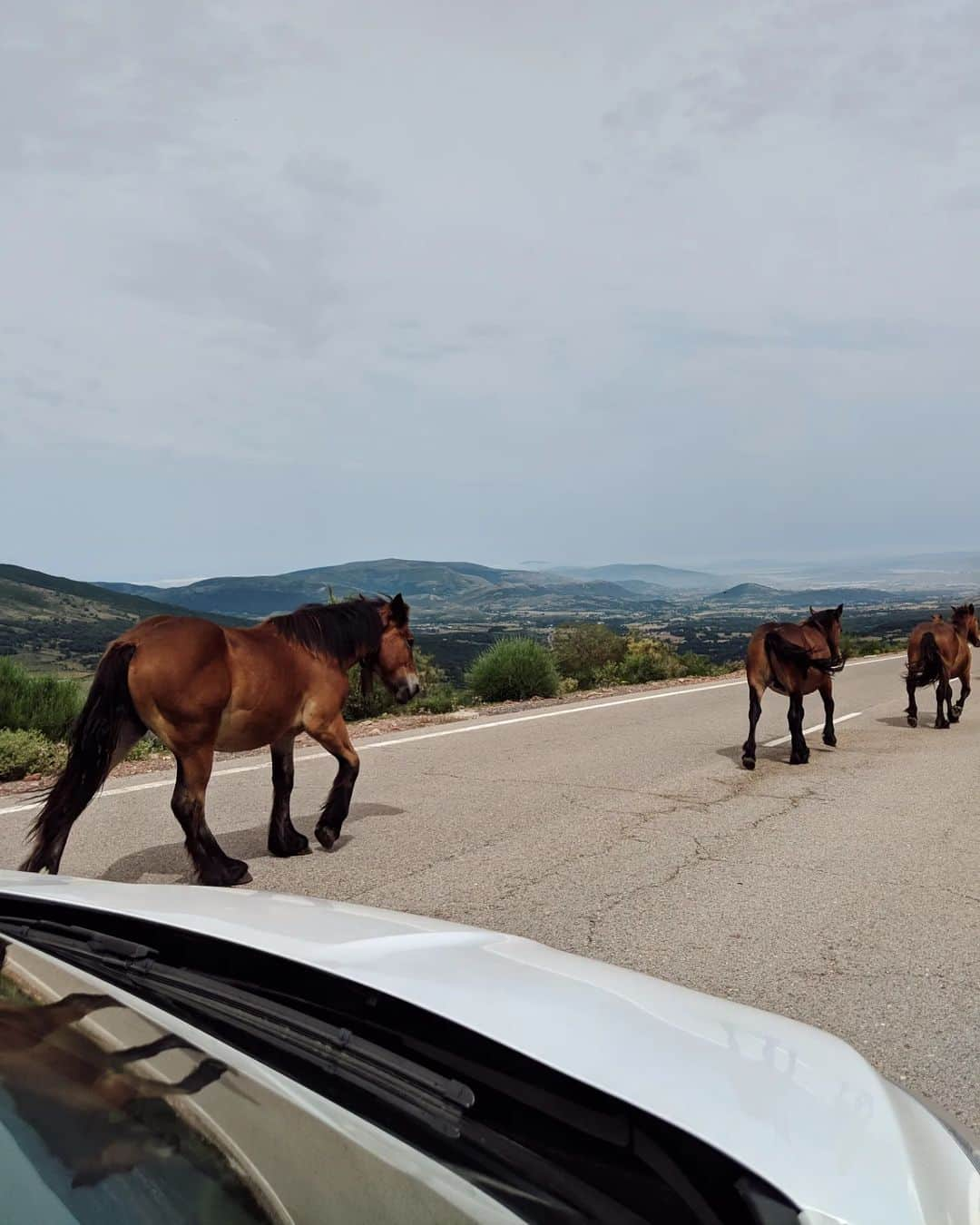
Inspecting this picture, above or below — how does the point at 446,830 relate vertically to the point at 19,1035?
below

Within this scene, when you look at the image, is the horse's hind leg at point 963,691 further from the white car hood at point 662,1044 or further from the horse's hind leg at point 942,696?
the white car hood at point 662,1044

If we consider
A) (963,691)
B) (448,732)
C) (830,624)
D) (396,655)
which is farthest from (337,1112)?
(963,691)

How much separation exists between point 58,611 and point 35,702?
6439 cm

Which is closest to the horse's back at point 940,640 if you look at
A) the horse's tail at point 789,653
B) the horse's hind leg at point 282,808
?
the horse's tail at point 789,653

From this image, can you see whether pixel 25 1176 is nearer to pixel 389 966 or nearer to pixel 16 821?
pixel 389 966

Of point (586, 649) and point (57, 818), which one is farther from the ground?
point (57, 818)

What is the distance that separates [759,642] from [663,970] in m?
6.53

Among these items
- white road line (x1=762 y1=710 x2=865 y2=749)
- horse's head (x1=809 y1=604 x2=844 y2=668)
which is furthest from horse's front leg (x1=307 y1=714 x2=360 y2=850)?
white road line (x1=762 y1=710 x2=865 y2=749)

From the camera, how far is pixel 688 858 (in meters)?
6.33

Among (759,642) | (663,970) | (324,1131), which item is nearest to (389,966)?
(324,1131)

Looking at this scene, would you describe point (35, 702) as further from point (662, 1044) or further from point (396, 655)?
point (662, 1044)

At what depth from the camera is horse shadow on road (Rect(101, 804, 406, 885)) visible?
596cm

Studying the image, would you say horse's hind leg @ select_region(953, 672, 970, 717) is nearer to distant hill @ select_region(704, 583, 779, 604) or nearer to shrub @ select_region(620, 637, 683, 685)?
shrub @ select_region(620, 637, 683, 685)

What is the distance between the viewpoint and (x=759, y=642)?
10352mm
